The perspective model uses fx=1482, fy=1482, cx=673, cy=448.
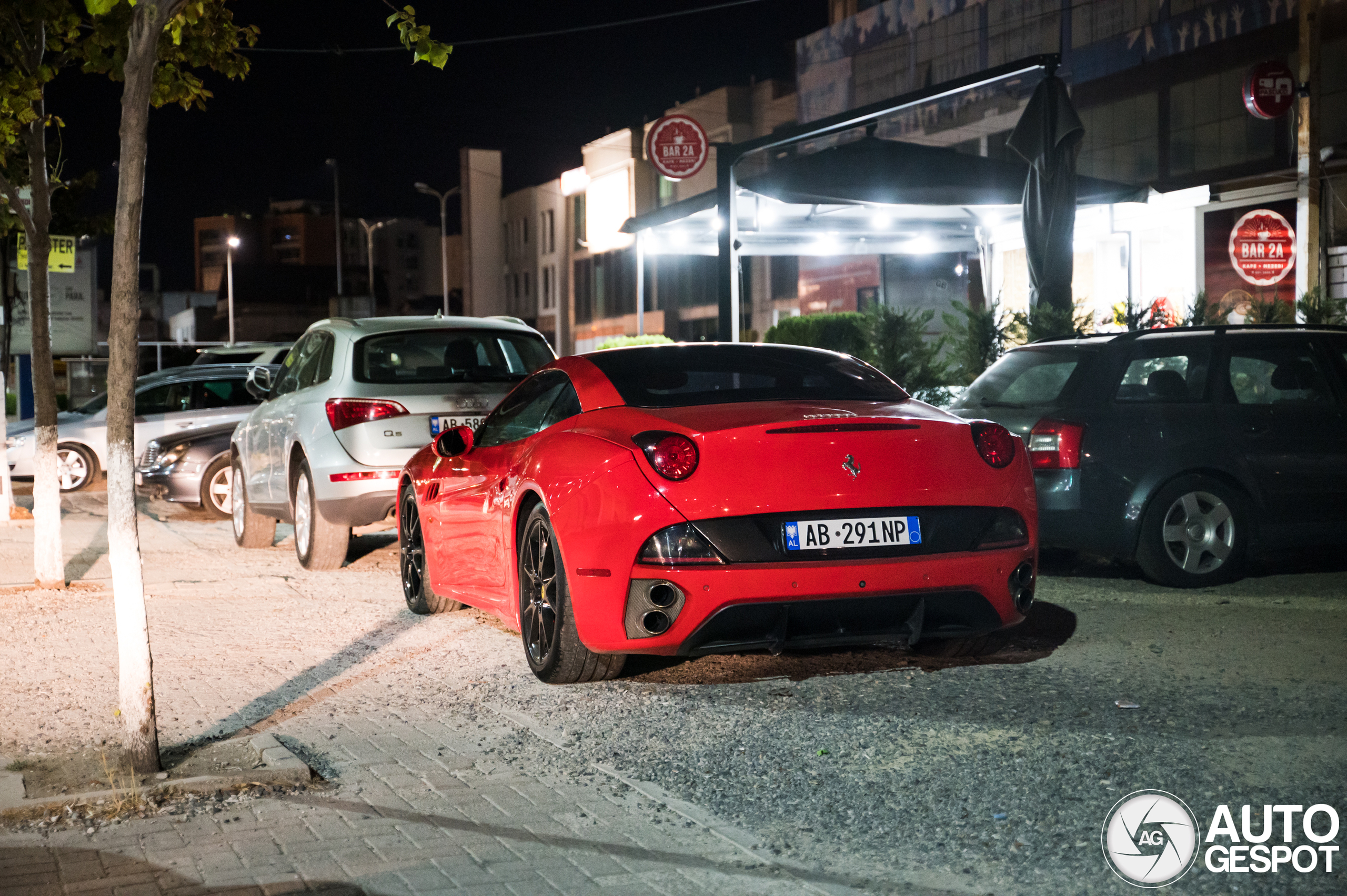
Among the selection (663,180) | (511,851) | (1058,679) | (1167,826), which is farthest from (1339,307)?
(663,180)

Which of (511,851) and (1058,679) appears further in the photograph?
(1058,679)

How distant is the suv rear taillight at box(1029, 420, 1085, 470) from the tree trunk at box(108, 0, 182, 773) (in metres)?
5.15

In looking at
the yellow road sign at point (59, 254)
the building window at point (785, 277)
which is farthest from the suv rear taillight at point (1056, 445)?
the building window at point (785, 277)

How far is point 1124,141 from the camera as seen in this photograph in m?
31.7

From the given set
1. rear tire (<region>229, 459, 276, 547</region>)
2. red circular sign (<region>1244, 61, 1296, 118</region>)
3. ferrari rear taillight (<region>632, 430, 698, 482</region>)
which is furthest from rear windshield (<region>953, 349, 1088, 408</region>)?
red circular sign (<region>1244, 61, 1296, 118</region>)

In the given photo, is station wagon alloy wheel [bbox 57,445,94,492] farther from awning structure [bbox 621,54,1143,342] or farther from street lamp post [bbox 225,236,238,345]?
street lamp post [bbox 225,236,238,345]

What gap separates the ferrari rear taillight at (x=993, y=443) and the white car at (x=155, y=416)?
1196 cm

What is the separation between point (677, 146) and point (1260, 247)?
10.5 metres

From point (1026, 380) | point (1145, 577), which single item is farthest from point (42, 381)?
point (1145, 577)

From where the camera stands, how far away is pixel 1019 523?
602 centimetres

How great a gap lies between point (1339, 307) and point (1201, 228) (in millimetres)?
10121

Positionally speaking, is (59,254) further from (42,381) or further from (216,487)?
(42,381)

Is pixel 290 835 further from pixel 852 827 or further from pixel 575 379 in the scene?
pixel 575 379

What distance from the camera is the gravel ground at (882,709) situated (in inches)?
170
